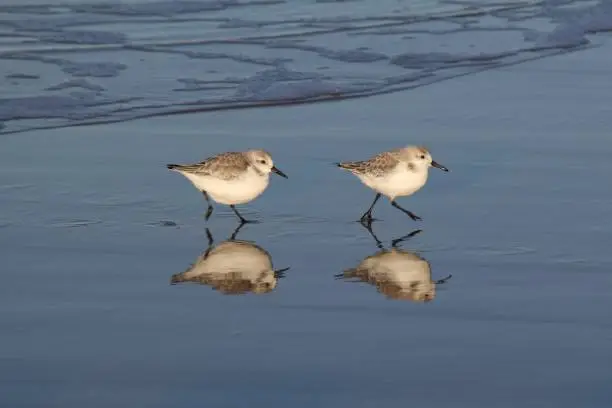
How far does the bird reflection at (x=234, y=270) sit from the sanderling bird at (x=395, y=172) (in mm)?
1048

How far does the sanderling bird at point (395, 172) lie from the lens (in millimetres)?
9594

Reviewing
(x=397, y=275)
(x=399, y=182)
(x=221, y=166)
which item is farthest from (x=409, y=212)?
(x=397, y=275)

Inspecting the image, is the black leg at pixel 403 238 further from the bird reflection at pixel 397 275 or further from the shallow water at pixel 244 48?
the shallow water at pixel 244 48

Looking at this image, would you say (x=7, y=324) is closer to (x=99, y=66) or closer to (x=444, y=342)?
(x=444, y=342)

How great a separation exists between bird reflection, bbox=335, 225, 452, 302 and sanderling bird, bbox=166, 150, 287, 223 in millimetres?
1089

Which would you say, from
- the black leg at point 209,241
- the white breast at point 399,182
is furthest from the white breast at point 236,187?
the white breast at point 399,182

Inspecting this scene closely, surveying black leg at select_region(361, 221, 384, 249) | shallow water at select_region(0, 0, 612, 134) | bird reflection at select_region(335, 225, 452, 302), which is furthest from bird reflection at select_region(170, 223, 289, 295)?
shallow water at select_region(0, 0, 612, 134)

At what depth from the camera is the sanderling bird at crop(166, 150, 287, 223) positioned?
9.48 m

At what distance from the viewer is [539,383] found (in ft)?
21.0

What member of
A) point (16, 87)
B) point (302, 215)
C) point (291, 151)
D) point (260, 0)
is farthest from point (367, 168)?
point (260, 0)

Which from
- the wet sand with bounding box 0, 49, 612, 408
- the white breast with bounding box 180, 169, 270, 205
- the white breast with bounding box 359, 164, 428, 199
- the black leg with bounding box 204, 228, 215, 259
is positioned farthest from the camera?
Answer: the white breast with bounding box 359, 164, 428, 199

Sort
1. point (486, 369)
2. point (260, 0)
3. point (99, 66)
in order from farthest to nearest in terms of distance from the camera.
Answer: point (260, 0), point (99, 66), point (486, 369)

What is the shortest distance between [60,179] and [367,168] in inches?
85.9

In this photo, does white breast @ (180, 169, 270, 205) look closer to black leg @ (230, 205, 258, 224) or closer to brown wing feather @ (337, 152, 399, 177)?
black leg @ (230, 205, 258, 224)
